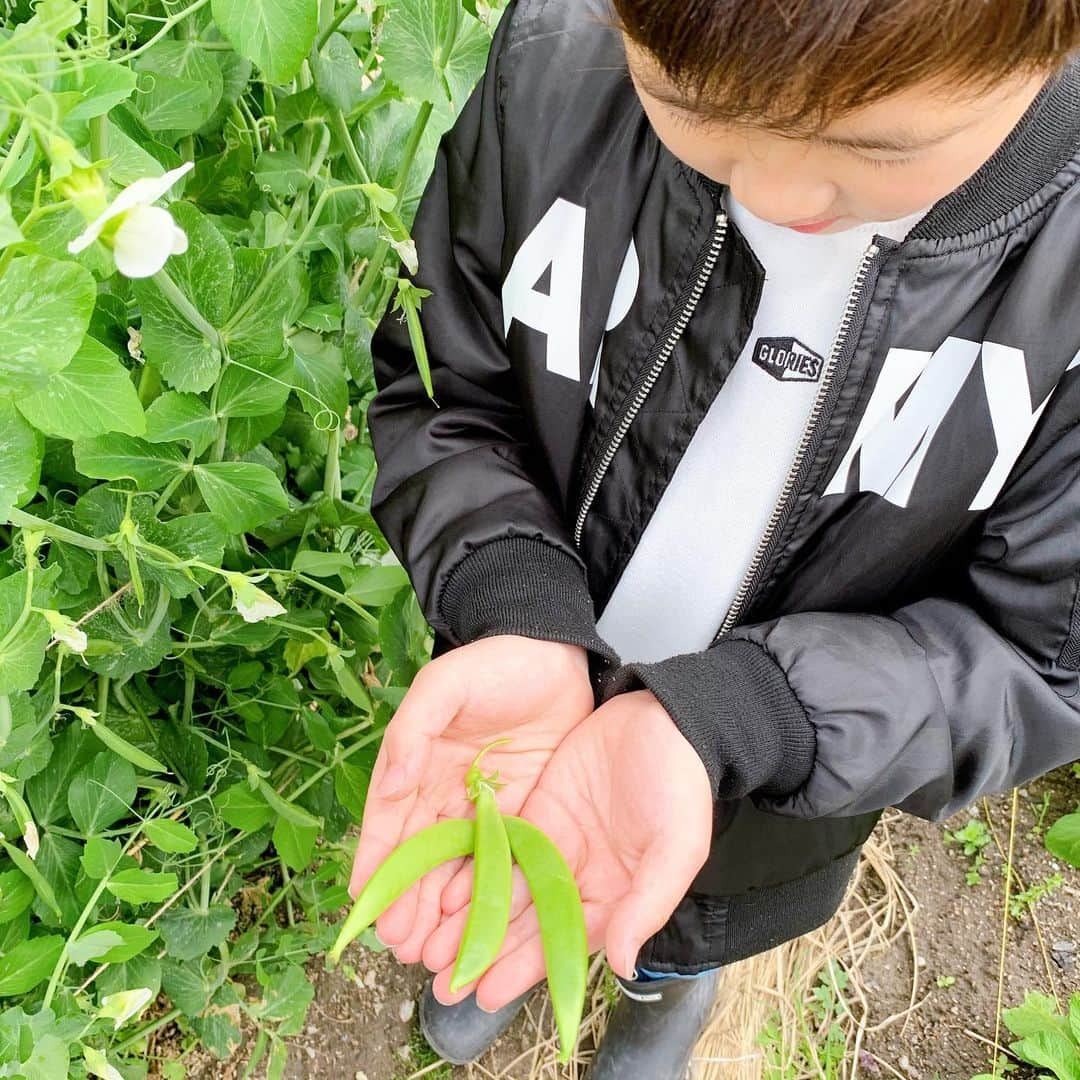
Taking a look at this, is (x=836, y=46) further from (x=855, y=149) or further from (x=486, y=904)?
(x=486, y=904)

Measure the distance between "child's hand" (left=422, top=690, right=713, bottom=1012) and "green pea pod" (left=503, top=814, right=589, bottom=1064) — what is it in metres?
0.03

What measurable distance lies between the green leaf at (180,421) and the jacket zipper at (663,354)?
31 centimetres

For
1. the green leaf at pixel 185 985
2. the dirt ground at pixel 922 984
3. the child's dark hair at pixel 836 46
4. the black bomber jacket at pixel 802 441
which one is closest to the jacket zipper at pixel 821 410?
the black bomber jacket at pixel 802 441

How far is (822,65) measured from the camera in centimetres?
47

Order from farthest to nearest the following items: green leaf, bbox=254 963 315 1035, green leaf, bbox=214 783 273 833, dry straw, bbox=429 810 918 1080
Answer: dry straw, bbox=429 810 918 1080, green leaf, bbox=254 963 315 1035, green leaf, bbox=214 783 273 833

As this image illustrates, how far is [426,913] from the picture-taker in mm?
825

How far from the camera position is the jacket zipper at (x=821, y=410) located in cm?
74

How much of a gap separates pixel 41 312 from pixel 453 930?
20.0 inches

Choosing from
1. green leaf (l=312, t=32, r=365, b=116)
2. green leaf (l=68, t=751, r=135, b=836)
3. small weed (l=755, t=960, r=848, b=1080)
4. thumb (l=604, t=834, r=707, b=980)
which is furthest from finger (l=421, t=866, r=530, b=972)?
small weed (l=755, t=960, r=848, b=1080)

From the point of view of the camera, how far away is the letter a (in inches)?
32.7

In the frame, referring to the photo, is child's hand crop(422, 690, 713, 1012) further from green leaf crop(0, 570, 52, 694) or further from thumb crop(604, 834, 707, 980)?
green leaf crop(0, 570, 52, 694)

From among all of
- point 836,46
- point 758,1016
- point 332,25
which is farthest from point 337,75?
point 758,1016

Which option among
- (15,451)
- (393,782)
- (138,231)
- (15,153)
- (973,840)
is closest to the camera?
(138,231)

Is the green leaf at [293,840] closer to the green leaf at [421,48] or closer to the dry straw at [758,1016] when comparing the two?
the dry straw at [758,1016]
